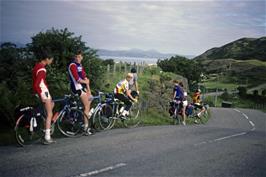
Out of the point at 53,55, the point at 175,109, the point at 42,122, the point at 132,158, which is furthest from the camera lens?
the point at 175,109

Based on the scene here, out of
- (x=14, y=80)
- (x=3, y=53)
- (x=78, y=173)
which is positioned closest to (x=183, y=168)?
(x=78, y=173)

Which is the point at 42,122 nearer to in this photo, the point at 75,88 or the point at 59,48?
the point at 75,88

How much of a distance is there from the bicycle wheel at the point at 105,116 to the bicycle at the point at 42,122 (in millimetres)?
939

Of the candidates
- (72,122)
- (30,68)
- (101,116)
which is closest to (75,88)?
(72,122)

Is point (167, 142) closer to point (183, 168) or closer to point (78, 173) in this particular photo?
point (183, 168)

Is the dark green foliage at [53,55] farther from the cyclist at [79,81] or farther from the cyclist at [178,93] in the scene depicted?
the cyclist at [178,93]

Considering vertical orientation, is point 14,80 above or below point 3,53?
below

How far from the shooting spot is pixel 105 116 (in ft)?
34.9

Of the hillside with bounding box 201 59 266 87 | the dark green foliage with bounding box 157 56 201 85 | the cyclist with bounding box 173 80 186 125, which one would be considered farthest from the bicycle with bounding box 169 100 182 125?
the hillside with bounding box 201 59 266 87

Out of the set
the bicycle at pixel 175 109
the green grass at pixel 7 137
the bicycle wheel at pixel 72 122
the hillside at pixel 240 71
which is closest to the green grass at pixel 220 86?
the hillside at pixel 240 71

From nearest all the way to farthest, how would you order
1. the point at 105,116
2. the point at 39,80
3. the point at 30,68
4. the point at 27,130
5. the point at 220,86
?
the point at 39,80 → the point at 27,130 → the point at 105,116 → the point at 30,68 → the point at 220,86

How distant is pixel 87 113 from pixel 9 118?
2021 millimetres

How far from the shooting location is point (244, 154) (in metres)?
8.36

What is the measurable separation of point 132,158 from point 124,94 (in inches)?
188
